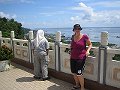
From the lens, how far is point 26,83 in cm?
711

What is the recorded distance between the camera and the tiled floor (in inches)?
262

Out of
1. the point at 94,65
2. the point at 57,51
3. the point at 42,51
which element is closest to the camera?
the point at 94,65

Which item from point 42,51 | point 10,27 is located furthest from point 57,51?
point 10,27

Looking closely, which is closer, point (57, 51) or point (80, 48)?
point (80, 48)

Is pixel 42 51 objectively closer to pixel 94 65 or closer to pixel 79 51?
pixel 79 51

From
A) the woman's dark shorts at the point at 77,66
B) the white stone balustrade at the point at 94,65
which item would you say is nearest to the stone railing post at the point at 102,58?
the white stone balustrade at the point at 94,65

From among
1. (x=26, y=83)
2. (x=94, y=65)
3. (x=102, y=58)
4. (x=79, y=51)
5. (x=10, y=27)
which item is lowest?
(x=26, y=83)

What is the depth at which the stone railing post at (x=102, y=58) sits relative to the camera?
5665 mm

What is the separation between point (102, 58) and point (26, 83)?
2688 millimetres

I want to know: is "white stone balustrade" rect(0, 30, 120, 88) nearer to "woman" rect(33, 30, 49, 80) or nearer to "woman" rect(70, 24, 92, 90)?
"woman" rect(70, 24, 92, 90)

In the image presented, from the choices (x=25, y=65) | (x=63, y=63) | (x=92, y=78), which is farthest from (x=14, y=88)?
(x=25, y=65)

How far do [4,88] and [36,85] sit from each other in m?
0.96

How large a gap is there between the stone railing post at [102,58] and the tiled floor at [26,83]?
1105mm

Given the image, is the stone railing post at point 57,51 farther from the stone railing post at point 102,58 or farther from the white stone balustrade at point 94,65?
the stone railing post at point 102,58
